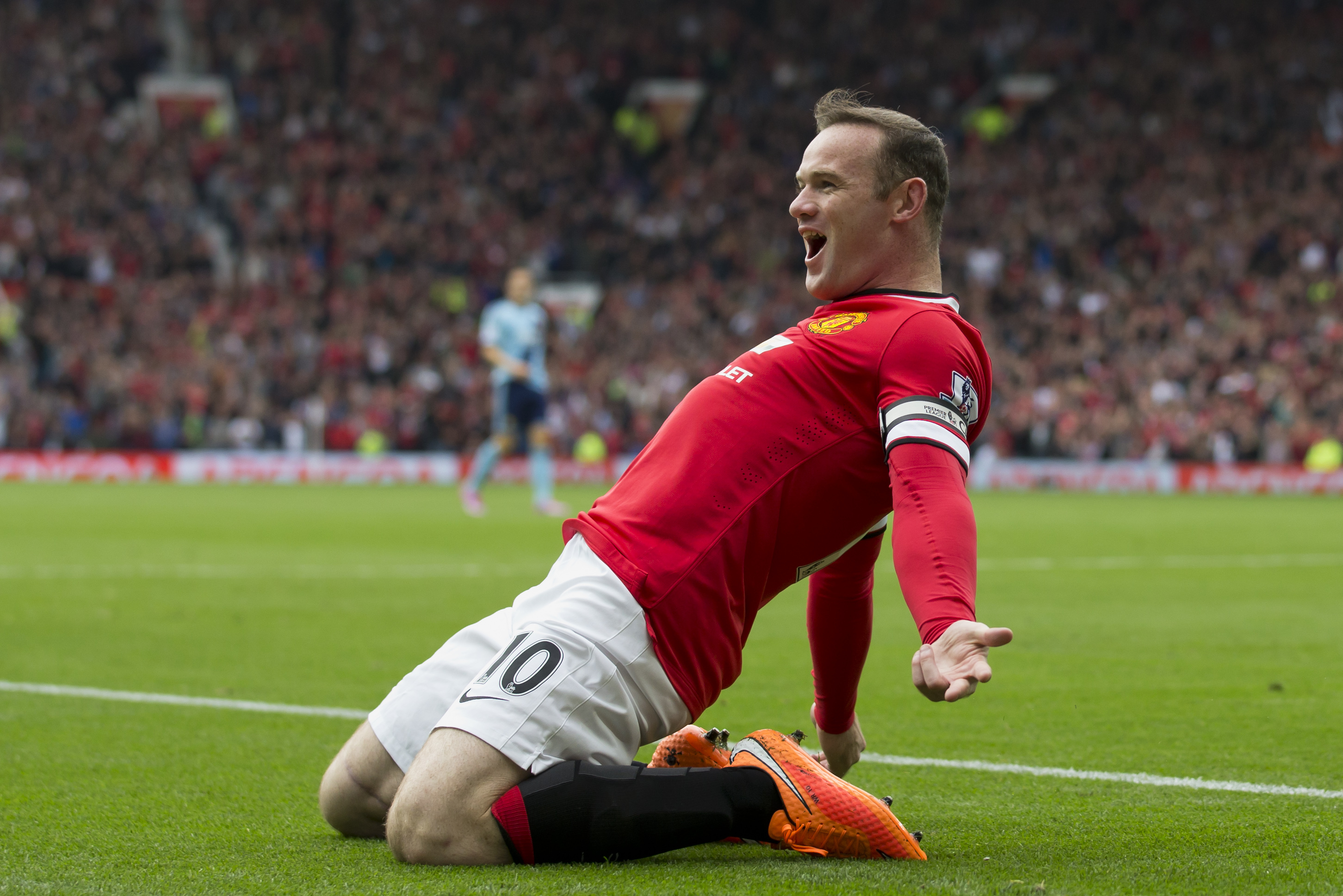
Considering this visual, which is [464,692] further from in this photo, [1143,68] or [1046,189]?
[1143,68]

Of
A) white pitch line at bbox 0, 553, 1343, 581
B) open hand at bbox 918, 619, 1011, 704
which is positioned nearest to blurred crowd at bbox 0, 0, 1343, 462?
white pitch line at bbox 0, 553, 1343, 581

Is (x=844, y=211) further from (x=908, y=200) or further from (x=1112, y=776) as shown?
(x=1112, y=776)

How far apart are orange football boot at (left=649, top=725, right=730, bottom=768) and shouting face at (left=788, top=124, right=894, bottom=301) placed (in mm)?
954

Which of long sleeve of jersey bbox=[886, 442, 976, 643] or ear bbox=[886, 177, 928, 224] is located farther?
ear bbox=[886, 177, 928, 224]

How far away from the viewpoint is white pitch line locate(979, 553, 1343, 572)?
10.8 metres

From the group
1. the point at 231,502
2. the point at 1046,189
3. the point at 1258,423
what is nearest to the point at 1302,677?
the point at 231,502

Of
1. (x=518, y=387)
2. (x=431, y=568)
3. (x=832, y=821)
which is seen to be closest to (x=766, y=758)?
(x=832, y=821)

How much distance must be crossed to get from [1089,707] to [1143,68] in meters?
31.9

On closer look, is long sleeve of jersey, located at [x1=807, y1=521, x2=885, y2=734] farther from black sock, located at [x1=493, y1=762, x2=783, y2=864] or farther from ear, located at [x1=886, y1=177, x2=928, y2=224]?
ear, located at [x1=886, y1=177, x2=928, y2=224]

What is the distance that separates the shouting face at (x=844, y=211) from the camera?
121 inches

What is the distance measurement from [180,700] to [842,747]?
2.63 m

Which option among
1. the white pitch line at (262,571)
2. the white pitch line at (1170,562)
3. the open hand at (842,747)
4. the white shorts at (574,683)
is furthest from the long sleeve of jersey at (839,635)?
the white pitch line at (1170,562)

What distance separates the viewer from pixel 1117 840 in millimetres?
3238

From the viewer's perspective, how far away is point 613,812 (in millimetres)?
2941
